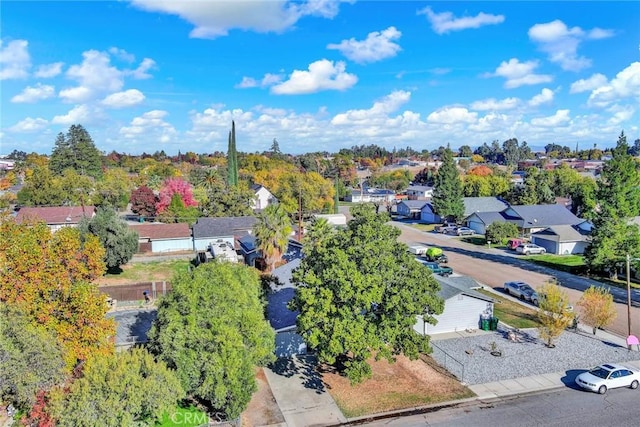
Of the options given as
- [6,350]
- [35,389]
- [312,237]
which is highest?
[312,237]

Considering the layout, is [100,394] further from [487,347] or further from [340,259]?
[487,347]

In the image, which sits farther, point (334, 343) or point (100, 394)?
point (334, 343)

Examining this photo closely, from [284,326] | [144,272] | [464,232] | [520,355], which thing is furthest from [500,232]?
[144,272]

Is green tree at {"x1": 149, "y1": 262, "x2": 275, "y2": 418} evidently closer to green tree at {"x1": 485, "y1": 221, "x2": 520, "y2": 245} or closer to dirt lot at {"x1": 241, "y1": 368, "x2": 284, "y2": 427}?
dirt lot at {"x1": 241, "y1": 368, "x2": 284, "y2": 427}

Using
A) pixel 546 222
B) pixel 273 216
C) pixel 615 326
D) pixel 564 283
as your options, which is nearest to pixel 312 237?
pixel 273 216

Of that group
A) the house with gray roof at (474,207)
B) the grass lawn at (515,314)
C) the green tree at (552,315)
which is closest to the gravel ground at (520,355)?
the green tree at (552,315)
